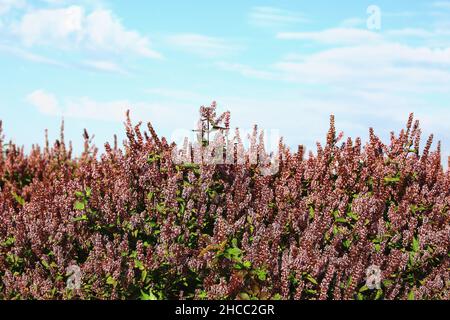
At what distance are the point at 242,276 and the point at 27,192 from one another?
13.3 feet

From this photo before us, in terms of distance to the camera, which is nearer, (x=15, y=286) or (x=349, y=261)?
(x=349, y=261)

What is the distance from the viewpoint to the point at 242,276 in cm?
442

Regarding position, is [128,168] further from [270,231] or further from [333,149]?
[333,149]

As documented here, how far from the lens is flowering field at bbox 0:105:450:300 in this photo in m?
4.61

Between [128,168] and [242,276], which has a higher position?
[128,168]

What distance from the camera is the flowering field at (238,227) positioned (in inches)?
181

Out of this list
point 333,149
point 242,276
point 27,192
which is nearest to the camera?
point 242,276

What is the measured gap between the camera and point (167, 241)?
4711 millimetres


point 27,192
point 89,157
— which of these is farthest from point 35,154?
point 27,192

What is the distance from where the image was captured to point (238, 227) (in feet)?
16.1

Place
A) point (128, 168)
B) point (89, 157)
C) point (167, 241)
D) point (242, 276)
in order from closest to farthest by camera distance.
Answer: point (242, 276) → point (167, 241) → point (128, 168) → point (89, 157)
